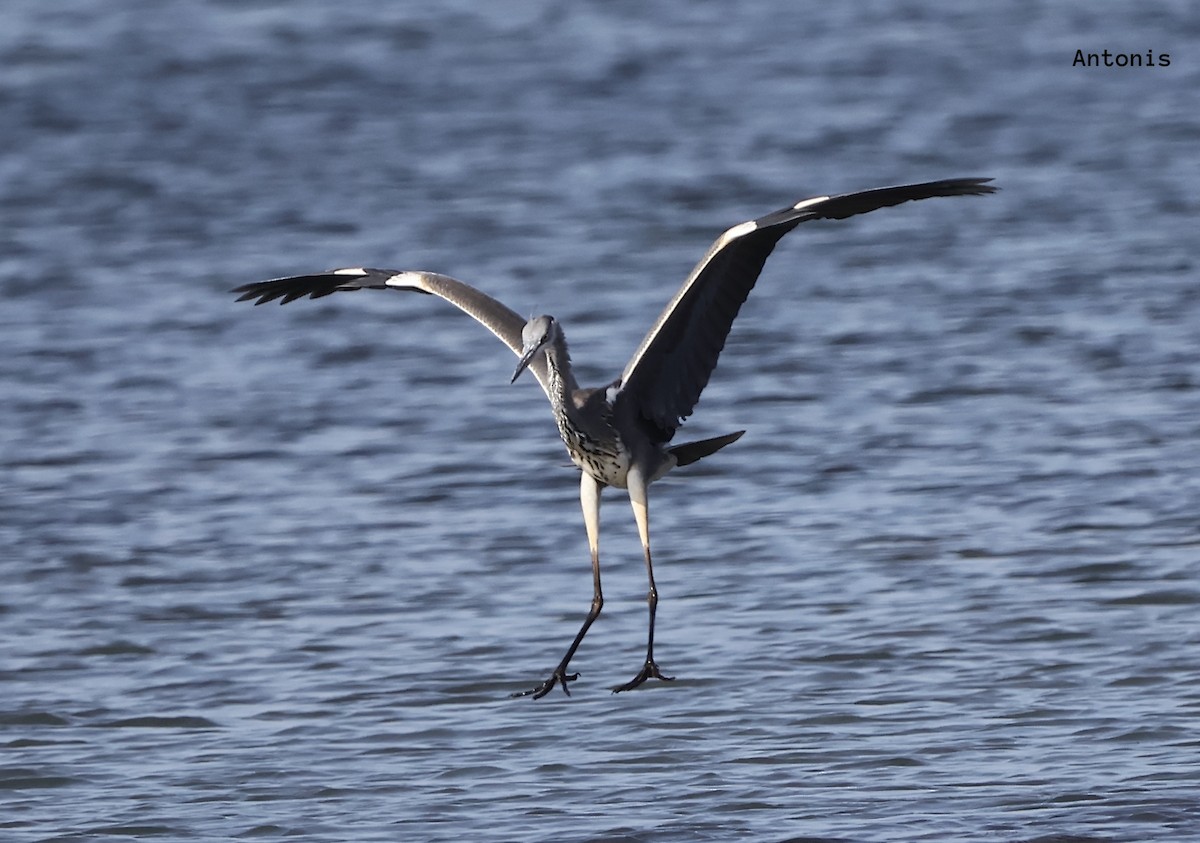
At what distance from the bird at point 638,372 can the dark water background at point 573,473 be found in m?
1.16

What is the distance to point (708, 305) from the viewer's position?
846 centimetres

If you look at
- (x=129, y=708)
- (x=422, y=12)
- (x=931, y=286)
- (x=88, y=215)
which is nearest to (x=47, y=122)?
(x=88, y=215)

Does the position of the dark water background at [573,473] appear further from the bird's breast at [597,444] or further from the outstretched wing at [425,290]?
the outstretched wing at [425,290]

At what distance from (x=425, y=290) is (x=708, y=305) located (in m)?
1.26

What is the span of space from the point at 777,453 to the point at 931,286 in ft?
13.8

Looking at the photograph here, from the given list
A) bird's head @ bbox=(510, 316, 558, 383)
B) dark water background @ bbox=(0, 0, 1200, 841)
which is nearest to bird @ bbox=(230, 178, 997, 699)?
bird's head @ bbox=(510, 316, 558, 383)

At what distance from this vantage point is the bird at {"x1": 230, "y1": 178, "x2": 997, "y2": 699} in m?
8.35

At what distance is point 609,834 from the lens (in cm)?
865

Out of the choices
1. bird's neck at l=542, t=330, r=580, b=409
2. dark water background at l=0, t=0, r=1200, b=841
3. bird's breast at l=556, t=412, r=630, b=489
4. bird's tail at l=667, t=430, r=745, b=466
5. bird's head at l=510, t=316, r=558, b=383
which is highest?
bird's head at l=510, t=316, r=558, b=383

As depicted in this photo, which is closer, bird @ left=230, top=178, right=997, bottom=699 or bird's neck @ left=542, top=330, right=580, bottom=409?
bird @ left=230, top=178, right=997, bottom=699

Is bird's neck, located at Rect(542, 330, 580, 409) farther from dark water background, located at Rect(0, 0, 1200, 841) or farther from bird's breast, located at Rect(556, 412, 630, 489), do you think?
dark water background, located at Rect(0, 0, 1200, 841)

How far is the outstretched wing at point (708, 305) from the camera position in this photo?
25.3 ft

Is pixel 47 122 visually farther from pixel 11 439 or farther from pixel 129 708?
pixel 129 708

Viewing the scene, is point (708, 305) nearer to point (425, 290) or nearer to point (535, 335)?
point (535, 335)
